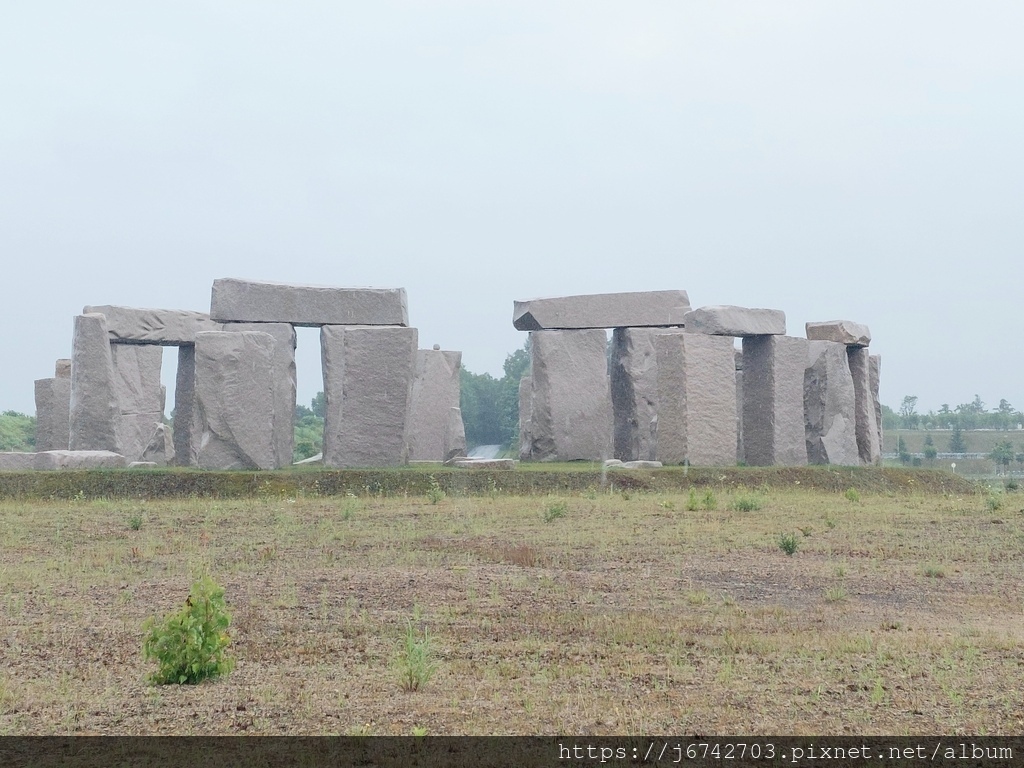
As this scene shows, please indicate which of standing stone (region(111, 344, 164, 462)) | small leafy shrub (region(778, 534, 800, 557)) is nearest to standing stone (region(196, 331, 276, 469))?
standing stone (region(111, 344, 164, 462))

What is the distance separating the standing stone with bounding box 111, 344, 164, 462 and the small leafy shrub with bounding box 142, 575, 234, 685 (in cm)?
1423

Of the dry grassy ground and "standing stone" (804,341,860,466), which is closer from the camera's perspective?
the dry grassy ground

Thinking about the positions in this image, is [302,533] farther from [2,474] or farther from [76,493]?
[2,474]

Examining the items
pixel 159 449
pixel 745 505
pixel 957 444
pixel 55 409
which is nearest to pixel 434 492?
pixel 745 505

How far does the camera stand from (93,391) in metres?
16.9

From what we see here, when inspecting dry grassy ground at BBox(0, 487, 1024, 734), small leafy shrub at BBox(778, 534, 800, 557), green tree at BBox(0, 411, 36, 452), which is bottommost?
dry grassy ground at BBox(0, 487, 1024, 734)

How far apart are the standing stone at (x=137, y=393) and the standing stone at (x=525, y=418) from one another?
615 cm

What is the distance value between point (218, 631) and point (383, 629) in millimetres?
1165

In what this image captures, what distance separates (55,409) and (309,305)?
5.73 m

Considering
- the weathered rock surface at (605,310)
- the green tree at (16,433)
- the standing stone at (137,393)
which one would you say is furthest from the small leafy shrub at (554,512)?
the green tree at (16,433)

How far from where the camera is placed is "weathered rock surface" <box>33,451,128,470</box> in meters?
15.8

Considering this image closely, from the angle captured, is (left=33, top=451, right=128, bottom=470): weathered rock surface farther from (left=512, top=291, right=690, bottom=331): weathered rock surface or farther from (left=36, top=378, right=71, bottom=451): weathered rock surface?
(left=512, top=291, right=690, bottom=331): weathered rock surface

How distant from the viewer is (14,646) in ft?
19.7

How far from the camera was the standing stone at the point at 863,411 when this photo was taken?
1992 centimetres
